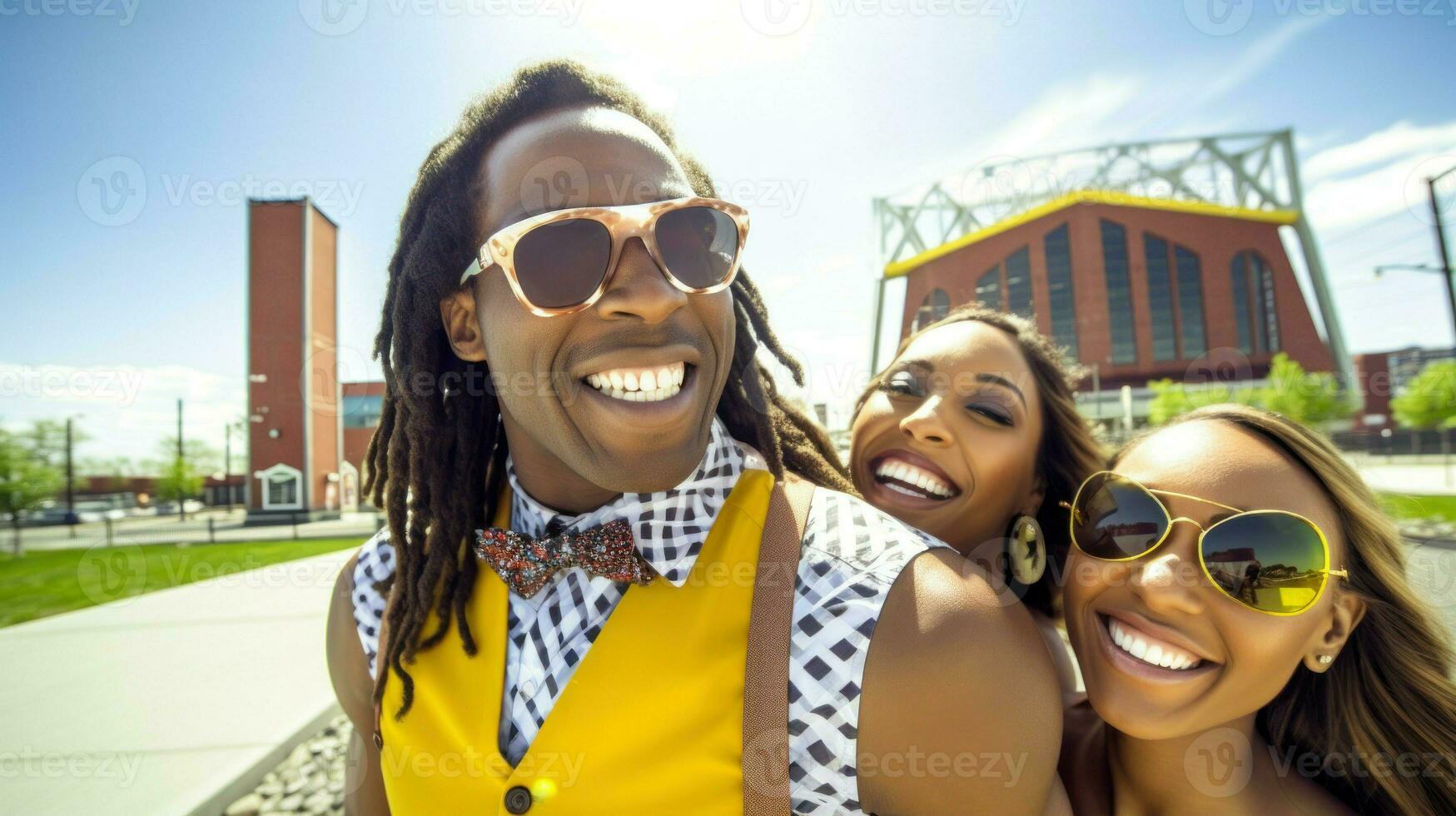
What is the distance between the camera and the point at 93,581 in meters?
12.2

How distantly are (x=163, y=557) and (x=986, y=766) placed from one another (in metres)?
19.0

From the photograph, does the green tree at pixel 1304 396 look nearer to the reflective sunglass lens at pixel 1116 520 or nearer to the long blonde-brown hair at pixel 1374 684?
the long blonde-brown hair at pixel 1374 684

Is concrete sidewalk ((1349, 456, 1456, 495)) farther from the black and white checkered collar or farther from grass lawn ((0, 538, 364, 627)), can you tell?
grass lawn ((0, 538, 364, 627))

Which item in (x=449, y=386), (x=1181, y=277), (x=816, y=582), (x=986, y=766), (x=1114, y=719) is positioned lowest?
(x=1114, y=719)

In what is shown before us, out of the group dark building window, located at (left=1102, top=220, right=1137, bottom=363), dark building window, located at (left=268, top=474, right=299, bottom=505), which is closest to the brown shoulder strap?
dark building window, located at (left=268, top=474, right=299, bottom=505)

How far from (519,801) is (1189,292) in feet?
155

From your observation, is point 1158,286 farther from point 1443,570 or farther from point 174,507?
point 174,507

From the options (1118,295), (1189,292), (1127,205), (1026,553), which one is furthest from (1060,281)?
(1026,553)

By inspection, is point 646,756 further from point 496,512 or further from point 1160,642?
point 1160,642

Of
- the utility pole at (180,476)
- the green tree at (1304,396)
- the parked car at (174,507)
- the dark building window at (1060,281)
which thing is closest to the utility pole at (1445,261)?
the green tree at (1304,396)

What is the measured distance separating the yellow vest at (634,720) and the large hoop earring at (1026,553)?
106 centimetres

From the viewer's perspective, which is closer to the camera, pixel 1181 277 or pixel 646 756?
pixel 646 756

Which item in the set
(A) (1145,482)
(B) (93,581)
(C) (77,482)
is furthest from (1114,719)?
(C) (77,482)

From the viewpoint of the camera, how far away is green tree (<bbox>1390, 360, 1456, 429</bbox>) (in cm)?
→ 2069
